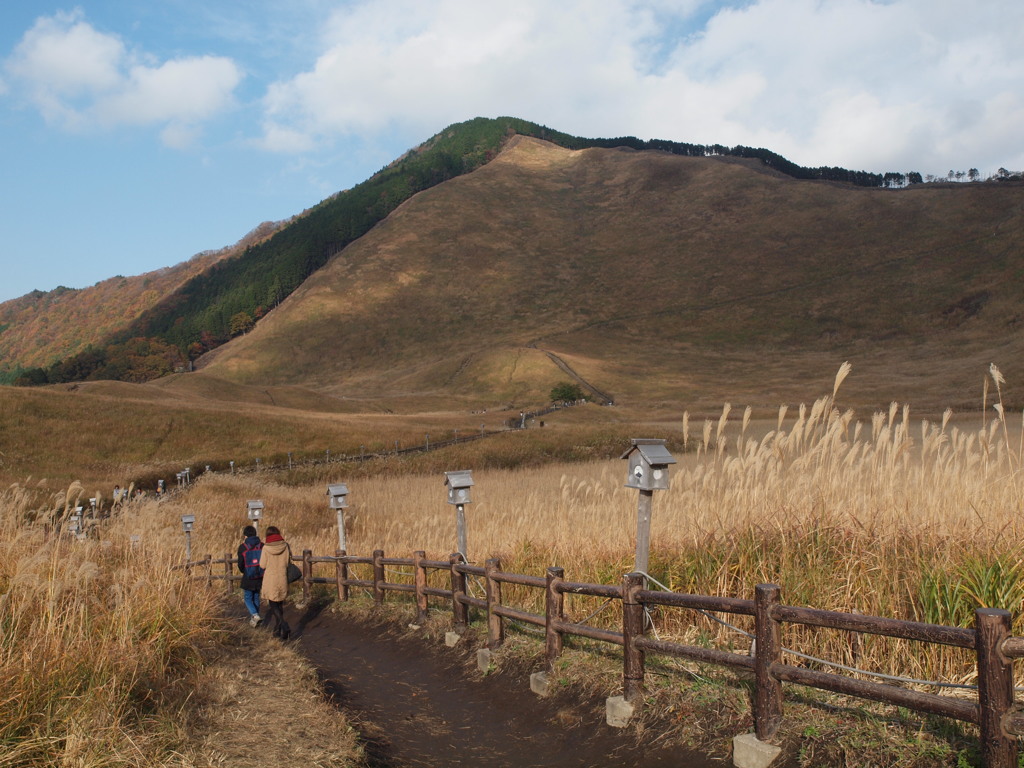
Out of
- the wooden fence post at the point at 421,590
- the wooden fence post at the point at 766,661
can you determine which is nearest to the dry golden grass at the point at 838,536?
the wooden fence post at the point at 766,661

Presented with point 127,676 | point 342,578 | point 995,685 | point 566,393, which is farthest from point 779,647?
point 566,393

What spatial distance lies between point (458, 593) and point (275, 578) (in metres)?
2.87

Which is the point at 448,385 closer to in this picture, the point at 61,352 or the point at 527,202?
the point at 527,202

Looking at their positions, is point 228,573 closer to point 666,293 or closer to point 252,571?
point 252,571

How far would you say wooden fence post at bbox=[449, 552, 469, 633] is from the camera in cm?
894

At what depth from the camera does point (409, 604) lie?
36.1 feet

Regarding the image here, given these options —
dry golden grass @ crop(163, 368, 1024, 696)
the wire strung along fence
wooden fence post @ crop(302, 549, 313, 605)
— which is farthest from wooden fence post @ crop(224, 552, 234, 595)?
the wire strung along fence

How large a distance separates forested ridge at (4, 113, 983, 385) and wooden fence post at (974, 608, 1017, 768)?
11010 centimetres

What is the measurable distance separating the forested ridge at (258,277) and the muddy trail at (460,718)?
340ft

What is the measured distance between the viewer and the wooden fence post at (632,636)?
568 centimetres

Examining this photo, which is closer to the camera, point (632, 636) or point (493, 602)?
point (632, 636)

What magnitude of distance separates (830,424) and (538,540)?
14.2ft

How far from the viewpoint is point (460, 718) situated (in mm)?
6895

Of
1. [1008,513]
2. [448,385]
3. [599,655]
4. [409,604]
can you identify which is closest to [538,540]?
[409,604]
